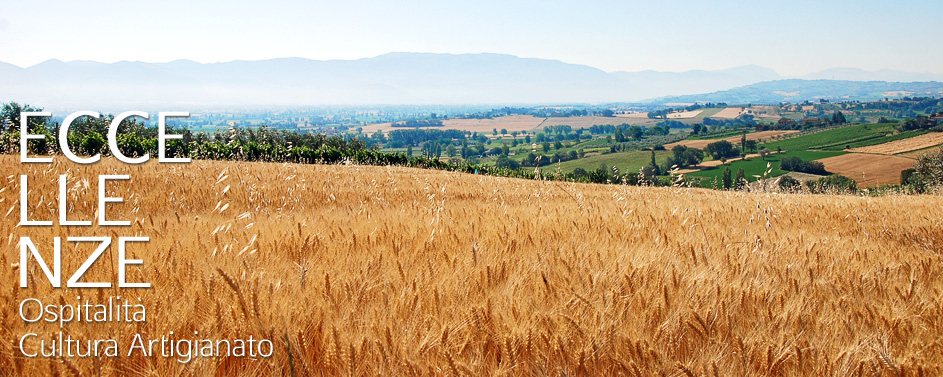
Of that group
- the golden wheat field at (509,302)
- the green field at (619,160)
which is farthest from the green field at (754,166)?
the golden wheat field at (509,302)

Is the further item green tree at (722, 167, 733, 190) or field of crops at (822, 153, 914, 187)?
field of crops at (822, 153, 914, 187)

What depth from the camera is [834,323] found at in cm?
203

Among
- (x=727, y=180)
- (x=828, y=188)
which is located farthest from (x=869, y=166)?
(x=828, y=188)

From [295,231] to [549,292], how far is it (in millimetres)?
1982

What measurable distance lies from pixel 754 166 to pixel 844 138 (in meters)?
47.6

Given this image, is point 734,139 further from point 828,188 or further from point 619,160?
point 828,188

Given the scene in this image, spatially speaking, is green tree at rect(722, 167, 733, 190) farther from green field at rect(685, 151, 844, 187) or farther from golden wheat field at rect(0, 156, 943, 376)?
golden wheat field at rect(0, 156, 943, 376)

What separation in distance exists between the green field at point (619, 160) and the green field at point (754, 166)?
14.4 metres

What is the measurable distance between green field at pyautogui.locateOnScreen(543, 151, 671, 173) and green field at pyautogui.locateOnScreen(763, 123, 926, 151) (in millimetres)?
28909

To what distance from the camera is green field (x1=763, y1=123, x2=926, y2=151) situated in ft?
368

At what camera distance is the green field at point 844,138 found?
368 feet

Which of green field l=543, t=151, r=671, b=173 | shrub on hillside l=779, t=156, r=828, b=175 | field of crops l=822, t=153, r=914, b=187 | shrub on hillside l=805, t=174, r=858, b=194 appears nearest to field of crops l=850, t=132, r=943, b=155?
field of crops l=822, t=153, r=914, b=187

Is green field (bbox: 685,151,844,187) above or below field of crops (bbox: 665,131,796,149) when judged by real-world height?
below

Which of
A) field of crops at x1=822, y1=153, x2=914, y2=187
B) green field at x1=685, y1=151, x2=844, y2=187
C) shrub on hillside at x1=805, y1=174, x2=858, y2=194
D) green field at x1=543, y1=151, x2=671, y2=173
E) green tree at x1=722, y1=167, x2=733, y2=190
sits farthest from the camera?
green field at x1=543, y1=151, x2=671, y2=173
